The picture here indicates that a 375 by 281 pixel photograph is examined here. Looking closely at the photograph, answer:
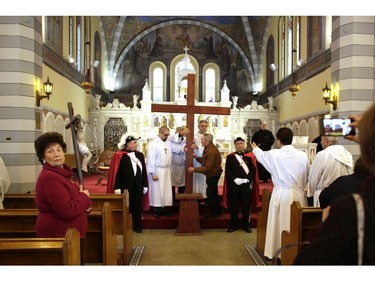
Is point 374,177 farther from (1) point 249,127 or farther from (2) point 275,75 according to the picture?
(2) point 275,75

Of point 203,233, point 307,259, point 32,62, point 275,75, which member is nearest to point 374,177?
point 307,259

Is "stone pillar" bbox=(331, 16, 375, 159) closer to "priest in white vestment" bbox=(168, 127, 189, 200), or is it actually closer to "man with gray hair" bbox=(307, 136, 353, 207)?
"man with gray hair" bbox=(307, 136, 353, 207)

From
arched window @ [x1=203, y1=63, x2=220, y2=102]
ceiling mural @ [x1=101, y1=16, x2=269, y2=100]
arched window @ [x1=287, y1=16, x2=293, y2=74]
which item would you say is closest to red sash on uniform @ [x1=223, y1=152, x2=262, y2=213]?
arched window @ [x1=287, y1=16, x2=293, y2=74]

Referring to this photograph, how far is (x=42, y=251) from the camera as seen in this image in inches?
94.2

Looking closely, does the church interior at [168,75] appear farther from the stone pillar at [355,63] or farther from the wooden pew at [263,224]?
the wooden pew at [263,224]

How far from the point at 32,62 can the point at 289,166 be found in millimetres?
5084

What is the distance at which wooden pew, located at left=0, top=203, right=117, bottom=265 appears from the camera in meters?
3.62

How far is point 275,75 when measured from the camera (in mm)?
17109

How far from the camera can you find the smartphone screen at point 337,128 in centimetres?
207

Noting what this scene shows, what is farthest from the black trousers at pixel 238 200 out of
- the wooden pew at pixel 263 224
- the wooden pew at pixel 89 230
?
the wooden pew at pixel 89 230

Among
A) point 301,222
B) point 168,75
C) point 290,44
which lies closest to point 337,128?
point 301,222

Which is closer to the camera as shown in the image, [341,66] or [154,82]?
[341,66]

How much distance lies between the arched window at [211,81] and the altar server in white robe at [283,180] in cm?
1556
